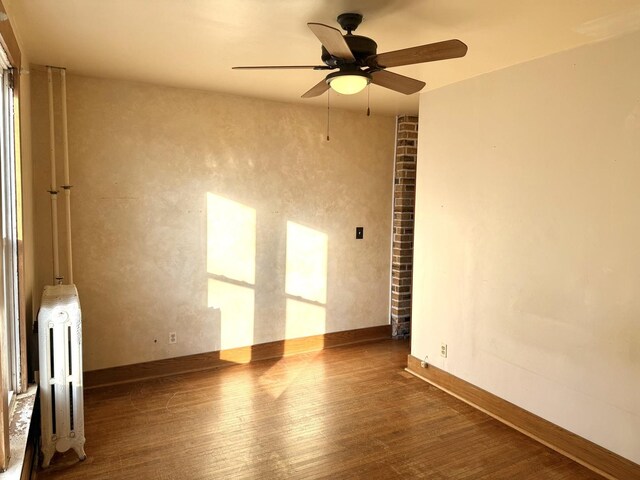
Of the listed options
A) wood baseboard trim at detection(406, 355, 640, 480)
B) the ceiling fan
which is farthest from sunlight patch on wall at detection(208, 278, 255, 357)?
the ceiling fan

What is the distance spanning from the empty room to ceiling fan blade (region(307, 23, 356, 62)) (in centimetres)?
1

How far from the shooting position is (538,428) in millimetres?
2930

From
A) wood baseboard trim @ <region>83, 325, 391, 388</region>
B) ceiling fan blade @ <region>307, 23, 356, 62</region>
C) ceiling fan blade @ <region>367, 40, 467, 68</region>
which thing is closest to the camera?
ceiling fan blade @ <region>307, 23, 356, 62</region>

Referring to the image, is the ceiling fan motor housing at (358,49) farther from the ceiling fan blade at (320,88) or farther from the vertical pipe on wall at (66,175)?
the vertical pipe on wall at (66,175)

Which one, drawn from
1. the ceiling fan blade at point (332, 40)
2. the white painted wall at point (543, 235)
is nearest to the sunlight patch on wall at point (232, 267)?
the white painted wall at point (543, 235)

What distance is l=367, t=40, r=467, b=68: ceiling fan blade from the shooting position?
194 centimetres

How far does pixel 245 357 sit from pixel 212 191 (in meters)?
1.54

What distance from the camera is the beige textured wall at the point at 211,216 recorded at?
353 centimetres

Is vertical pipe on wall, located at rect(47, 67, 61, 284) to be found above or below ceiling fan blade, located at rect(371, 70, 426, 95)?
below

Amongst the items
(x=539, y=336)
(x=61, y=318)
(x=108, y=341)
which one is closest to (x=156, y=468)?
(x=61, y=318)

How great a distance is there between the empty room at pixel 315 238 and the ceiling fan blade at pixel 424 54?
0.01 m

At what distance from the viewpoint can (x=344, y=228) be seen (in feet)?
15.4

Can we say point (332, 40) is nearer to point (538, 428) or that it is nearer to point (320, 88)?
point (320, 88)

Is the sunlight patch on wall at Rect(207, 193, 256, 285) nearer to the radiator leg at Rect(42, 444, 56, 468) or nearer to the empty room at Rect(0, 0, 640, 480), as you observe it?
the empty room at Rect(0, 0, 640, 480)
